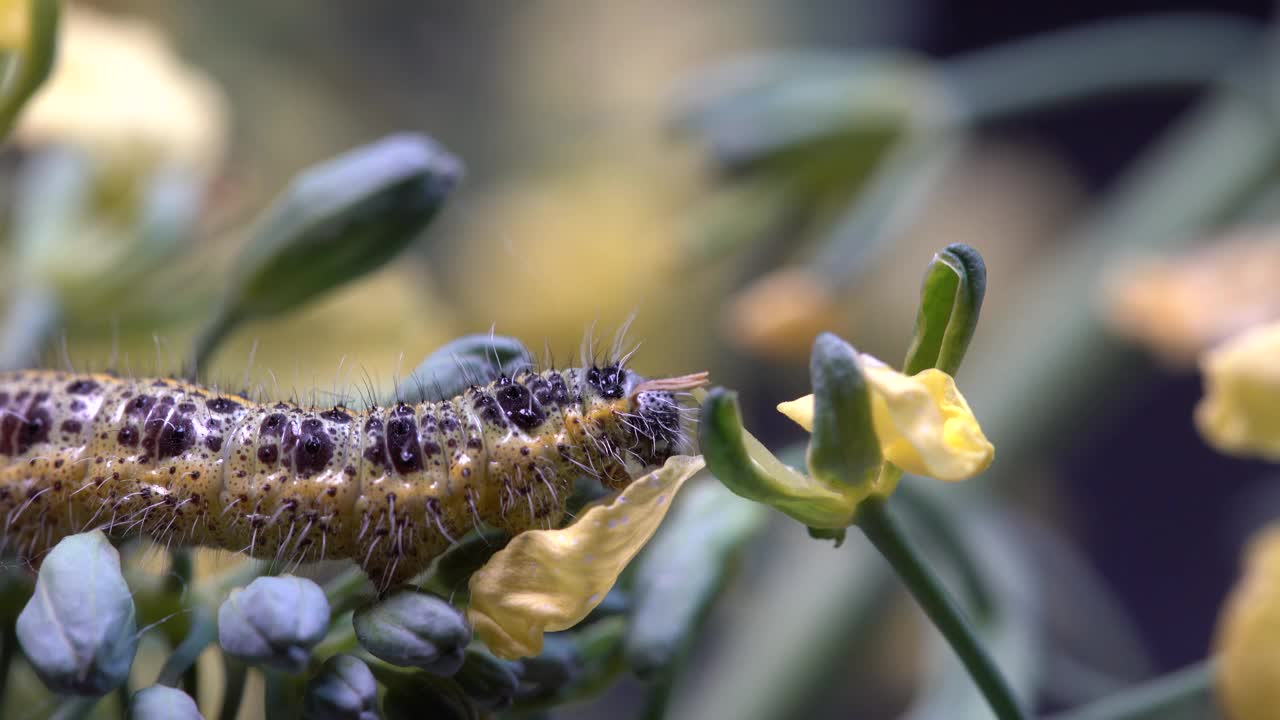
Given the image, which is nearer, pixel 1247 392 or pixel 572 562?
pixel 572 562

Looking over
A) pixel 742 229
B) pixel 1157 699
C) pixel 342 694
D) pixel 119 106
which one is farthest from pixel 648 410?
pixel 742 229

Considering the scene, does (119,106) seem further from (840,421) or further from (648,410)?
(840,421)

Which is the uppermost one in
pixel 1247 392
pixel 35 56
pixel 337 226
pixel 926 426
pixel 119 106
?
pixel 119 106

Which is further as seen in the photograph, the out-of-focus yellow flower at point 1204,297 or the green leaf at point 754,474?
the out-of-focus yellow flower at point 1204,297

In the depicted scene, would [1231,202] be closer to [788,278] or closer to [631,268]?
[788,278]

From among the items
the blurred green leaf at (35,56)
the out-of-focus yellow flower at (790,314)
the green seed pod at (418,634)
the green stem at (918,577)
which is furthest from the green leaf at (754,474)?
the out-of-focus yellow flower at (790,314)

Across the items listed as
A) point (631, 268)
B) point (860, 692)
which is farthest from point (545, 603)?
point (860, 692)

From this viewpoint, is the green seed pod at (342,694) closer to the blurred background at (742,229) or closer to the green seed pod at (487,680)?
the green seed pod at (487,680)

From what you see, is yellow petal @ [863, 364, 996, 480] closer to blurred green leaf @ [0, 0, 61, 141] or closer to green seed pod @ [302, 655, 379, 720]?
green seed pod @ [302, 655, 379, 720]
